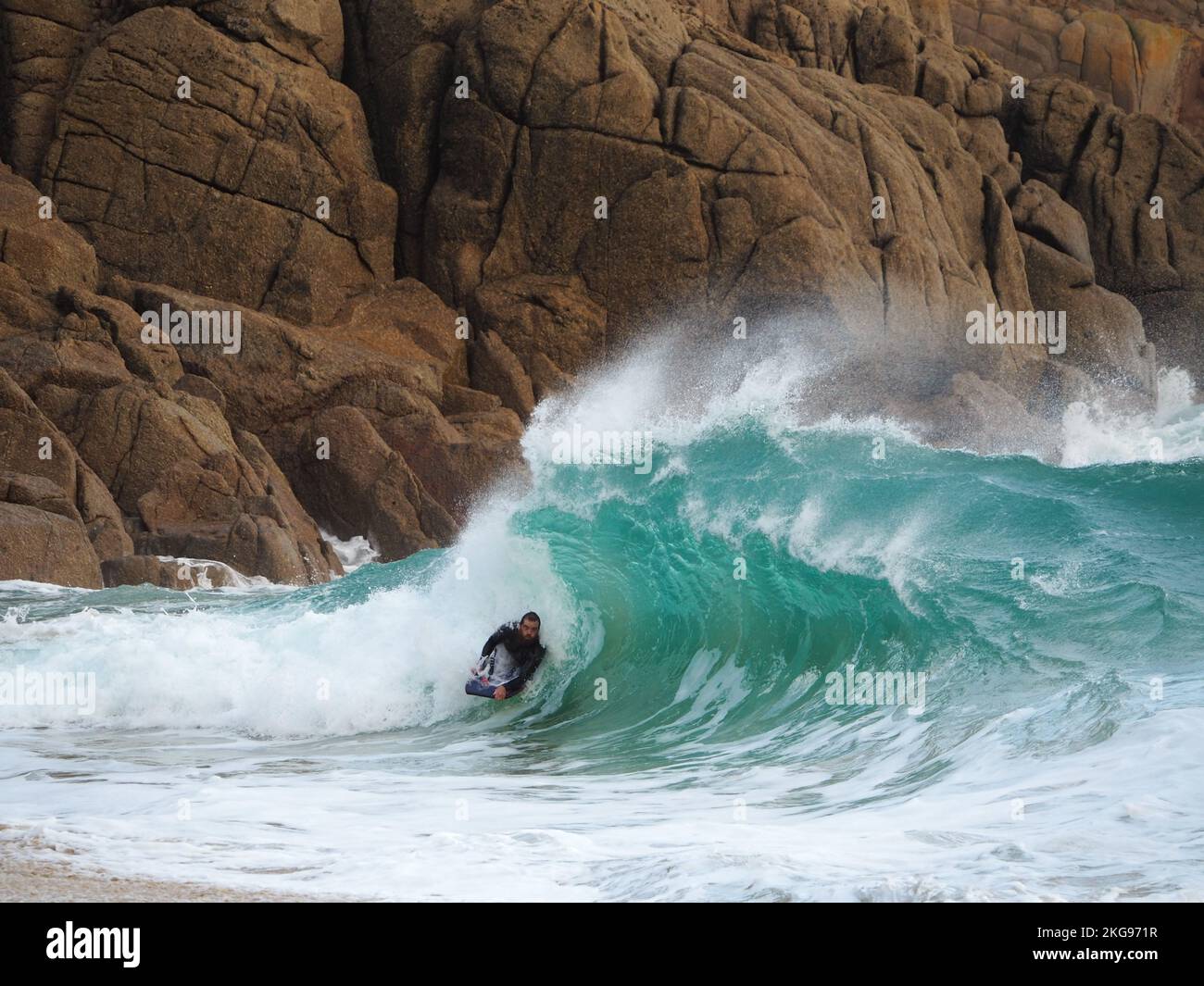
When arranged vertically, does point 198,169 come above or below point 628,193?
above

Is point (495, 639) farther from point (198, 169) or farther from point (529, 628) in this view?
point (198, 169)

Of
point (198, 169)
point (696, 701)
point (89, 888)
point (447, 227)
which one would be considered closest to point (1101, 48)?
point (447, 227)

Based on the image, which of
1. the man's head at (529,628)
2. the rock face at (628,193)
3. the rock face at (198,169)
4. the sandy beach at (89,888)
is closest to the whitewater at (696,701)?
the sandy beach at (89,888)

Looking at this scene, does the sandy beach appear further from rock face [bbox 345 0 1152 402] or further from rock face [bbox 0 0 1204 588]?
rock face [bbox 345 0 1152 402]

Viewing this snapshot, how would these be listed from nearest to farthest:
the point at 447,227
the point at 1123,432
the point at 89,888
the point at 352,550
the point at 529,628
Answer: the point at 89,888 → the point at 529,628 → the point at 352,550 → the point at 447,227 → the point at 1123,432

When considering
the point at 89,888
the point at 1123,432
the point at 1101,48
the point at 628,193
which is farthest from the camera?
the point at 1101,48

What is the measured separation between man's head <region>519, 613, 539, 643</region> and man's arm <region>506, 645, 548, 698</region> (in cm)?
19

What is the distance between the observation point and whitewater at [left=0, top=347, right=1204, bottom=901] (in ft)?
19.2

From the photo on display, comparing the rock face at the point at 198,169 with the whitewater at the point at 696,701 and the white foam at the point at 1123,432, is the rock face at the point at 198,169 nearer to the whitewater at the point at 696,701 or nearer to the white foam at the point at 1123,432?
the whitewater at the point at 696,701

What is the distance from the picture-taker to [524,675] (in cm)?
1158

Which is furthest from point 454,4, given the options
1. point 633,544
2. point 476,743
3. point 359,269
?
point 476,743

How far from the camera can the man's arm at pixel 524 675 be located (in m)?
11.5

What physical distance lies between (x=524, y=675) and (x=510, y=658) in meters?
0.19

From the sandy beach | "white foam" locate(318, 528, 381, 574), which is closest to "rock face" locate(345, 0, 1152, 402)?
"white foam" locate(318, 528, 381, 574)
